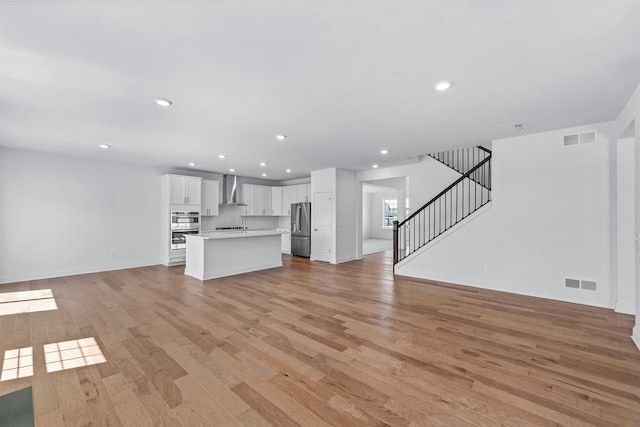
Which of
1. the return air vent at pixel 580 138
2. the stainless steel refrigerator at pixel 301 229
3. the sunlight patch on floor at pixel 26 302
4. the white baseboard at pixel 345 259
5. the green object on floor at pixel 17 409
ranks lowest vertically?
the sunlight patch on floor at pixel 26 302

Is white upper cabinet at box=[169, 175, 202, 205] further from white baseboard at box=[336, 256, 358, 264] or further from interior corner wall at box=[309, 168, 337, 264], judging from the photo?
white baseboard at box=[336, 256, 358, 264]

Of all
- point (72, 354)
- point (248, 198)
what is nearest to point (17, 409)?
point (72, 354)

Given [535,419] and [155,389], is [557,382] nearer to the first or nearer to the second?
[535,419]

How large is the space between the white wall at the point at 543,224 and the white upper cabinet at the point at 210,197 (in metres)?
6.89

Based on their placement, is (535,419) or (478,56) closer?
(535,419)

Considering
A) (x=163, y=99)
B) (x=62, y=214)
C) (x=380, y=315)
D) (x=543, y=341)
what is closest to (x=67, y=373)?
(x=163, y=99)

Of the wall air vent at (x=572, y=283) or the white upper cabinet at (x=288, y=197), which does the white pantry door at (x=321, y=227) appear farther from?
the wall air vent at (x=572, y=283)

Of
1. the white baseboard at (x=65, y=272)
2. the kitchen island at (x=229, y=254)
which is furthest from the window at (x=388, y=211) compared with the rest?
the white baseboard at (x=65, y=272)

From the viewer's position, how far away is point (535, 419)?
1.79m

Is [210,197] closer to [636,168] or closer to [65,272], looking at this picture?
[65,272]

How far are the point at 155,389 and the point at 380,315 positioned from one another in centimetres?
266

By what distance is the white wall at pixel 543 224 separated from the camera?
13.2ft

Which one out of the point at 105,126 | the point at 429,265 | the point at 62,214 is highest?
the point at 105,126

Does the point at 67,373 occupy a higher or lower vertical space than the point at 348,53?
lower
